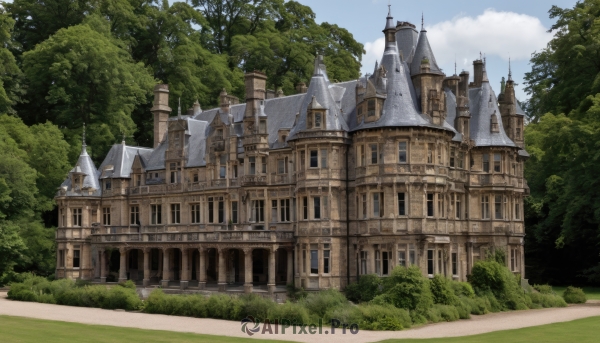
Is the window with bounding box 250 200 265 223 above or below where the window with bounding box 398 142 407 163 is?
below

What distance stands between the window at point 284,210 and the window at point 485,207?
12.4m

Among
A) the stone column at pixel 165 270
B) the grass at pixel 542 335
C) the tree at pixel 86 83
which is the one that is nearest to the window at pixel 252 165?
the stone column at pixel 165 270

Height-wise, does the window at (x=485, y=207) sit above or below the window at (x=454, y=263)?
above

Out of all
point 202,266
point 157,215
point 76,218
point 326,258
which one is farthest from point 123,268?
point 326,258

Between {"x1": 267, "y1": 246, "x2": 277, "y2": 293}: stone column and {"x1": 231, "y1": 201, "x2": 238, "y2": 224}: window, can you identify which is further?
{"x1": 231, "y1": 201, "x2": 238, "y2": 224}: window

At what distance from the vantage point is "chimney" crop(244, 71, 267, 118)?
52250 mm

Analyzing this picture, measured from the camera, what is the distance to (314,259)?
46.3 meters

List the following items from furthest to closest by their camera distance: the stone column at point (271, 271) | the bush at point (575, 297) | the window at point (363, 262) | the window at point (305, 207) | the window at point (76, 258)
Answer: the window at point (76, 258), the bush at point (575, 297), the window at point (305, 207), the stone column at point (271, 271), the window at point (363, 262)

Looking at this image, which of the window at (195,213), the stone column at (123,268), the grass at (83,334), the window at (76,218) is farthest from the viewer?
the window at (76,218)

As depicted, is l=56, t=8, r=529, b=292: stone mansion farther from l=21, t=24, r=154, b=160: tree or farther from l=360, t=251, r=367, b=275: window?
l=21, t=24, r=154, b=160: tree

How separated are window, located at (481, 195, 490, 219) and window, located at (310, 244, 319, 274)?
38.1ft

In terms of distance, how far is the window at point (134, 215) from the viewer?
2363 inches

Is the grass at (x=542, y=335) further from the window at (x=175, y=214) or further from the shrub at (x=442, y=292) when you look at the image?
the window at (x=175, y=214)

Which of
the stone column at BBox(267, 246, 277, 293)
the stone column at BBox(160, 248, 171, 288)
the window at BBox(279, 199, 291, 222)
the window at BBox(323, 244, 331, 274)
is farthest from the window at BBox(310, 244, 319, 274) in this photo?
the stone column at BBox(160, 248, 171, 288)
